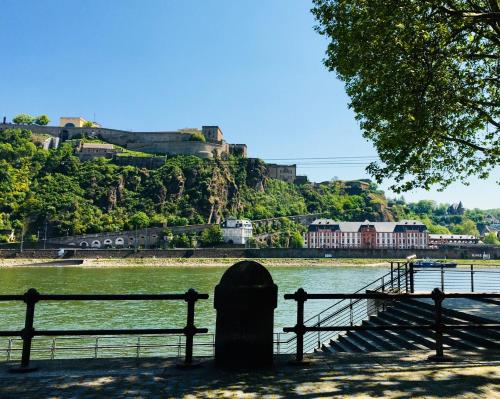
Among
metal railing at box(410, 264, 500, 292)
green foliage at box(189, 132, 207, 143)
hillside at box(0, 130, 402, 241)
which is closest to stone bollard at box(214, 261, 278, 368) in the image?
metal railing at box(410, 264, 500, 292)

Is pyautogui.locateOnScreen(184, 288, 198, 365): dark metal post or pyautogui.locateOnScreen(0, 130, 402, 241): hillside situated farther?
pyautogui.locateOnScreen(0, 130, 402, 241): hillside

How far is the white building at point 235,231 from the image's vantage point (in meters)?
133

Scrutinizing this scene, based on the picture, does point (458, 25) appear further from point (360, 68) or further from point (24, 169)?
point (24, 169)

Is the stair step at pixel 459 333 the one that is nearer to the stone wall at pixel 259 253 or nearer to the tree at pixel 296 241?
the stone wall at pixel 259 253

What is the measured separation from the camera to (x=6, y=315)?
2745 cm

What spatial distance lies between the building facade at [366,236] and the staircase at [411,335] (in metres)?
129

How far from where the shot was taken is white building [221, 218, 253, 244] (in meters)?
133

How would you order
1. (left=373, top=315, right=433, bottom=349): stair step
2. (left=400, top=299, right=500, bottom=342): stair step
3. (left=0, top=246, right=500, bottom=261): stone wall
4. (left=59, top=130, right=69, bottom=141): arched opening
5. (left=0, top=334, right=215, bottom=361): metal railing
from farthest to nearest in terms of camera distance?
(left=59, top=130, right=69, bottom=141): arched opening < (left=0, top=246, right=500, bottom=261): stone wall < (left=0, top=334, right=215, bottom=361): metal railing < (left=373, top=315, right=433, bottom=349): stair step < (left=400, top=299, right=500, bottom=342): stair step

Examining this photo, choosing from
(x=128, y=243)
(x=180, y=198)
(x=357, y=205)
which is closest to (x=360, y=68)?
(x=128, y=243)

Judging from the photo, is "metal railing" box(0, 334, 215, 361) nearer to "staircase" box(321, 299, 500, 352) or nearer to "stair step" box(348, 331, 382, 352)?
"stair step" box(348, 331, 382, 352)

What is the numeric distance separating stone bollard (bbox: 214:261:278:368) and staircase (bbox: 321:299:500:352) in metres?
4.64

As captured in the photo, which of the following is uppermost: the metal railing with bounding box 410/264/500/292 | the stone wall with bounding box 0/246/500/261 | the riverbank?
the metal railing with bounding box 410/264/500/292

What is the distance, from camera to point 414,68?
1146 cm

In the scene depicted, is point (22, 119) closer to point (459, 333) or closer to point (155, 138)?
point (155, 138)
